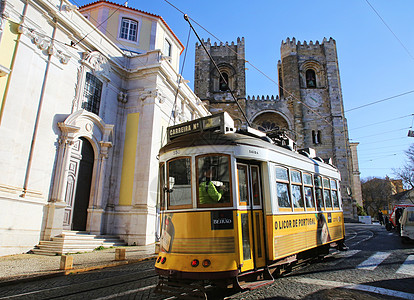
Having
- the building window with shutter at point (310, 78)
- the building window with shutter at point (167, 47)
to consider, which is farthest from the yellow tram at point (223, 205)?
the building window with shutter at point (310, 78)

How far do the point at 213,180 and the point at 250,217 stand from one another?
37.9 inches

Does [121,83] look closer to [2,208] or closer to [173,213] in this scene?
[2,208]

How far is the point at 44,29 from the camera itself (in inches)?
417

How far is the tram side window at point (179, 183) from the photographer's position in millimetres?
4707

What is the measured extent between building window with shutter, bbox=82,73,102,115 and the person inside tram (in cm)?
964

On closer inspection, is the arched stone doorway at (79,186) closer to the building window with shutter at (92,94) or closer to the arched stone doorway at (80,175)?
the arched stone doorway at (80,175)

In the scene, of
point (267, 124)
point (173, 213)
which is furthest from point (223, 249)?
point (267, 124)

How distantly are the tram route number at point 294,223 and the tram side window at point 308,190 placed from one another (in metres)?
0.36

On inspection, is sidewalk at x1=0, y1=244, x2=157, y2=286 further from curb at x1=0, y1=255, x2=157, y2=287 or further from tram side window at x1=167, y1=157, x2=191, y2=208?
tram side window at x1=167, y1=157, x2=191, y2=208

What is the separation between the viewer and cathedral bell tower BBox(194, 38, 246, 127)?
116 feet

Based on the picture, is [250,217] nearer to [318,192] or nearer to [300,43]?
[318,192]

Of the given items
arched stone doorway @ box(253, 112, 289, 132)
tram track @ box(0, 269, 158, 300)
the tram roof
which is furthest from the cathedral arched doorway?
arched stone doorway @ box(253, 112, 289, 132)

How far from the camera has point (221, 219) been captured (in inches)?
175

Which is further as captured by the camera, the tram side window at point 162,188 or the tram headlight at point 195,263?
the tram side window at point 162,188
